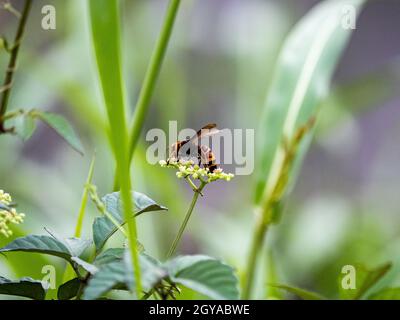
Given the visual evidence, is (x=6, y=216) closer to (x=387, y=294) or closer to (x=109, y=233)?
(x=109, y=233)

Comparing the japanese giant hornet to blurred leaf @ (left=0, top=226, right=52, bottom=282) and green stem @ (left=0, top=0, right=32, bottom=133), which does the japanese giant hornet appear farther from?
blurred leaf @ (left=0, top=226, right=52, bottom=282)

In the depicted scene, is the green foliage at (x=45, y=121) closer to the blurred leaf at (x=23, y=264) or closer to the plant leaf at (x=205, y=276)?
the plant leaf at (x=205, y=276)

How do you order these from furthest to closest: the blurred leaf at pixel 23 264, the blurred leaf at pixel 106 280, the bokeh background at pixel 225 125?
the bokeh background at pixel 225 125 < the blurred leaf at pixel 23 264 < the blurred leaf at pixel 106 280

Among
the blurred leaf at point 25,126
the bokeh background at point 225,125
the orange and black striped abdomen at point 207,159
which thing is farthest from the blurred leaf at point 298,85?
the bokeh background at point 225,125

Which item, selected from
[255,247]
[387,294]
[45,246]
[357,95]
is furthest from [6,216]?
[357,95]

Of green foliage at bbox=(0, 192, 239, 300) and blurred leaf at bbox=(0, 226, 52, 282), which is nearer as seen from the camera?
green foliage at bbox=(0, 192, 239, 300)

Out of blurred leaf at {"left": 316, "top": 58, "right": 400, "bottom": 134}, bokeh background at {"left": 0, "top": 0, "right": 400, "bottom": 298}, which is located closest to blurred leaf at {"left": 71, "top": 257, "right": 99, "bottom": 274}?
bokeh background at {"left": 0, "top": 0, "right": 400, "bottom": 298}
